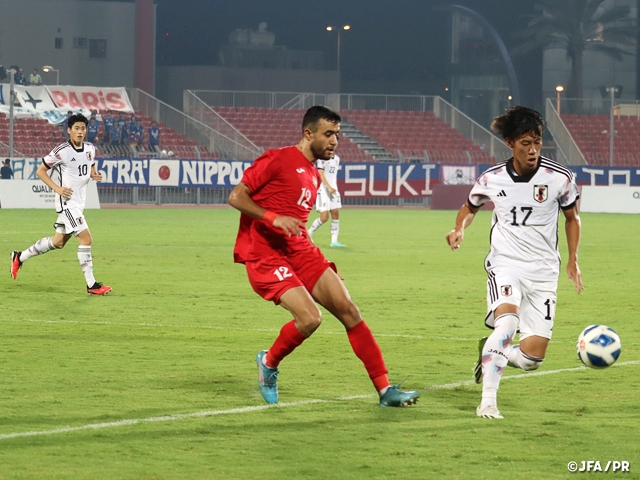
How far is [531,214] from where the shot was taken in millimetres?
7191

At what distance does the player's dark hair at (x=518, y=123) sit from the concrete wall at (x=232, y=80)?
2083 inches

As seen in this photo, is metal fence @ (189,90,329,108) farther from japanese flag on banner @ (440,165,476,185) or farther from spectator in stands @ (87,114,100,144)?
japanese flag on banner @ (440,165,476,185)

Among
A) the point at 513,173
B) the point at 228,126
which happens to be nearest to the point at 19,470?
the point at 513,173

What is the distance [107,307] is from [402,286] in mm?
4435

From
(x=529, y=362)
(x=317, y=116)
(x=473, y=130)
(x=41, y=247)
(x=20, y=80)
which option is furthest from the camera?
(x=473, y=130)

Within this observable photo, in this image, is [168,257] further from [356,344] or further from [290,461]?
[290,461]

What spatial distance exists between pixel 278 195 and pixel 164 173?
107ft

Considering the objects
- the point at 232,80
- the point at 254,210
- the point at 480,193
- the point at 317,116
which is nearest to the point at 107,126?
the point at 232,80

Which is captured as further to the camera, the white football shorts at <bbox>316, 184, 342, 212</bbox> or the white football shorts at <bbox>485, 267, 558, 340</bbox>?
the white football shorts at <bbox>316, 184, 342, 212</bbox>

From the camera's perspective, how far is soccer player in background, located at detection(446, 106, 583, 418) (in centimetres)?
708

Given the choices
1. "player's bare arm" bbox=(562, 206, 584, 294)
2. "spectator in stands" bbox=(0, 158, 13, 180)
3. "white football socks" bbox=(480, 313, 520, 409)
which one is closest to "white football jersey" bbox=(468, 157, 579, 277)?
Answer: "player's bare arm" bbox=(562, 206, 584, 294)

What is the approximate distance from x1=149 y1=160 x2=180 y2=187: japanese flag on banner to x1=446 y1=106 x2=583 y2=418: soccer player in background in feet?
108

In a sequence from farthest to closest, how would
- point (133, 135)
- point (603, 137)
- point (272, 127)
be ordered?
point (603, 137)
point (272, 127)
point (133, 135)

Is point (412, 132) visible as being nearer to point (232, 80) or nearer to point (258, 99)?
point (258, 99)
